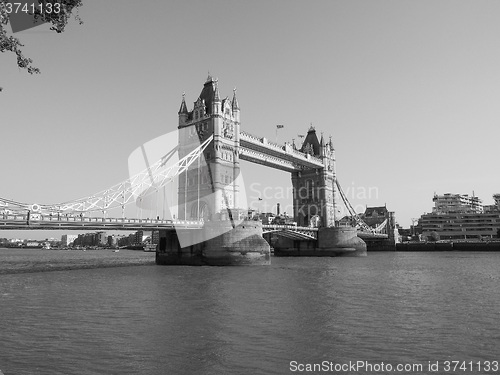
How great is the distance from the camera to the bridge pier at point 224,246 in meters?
45.1

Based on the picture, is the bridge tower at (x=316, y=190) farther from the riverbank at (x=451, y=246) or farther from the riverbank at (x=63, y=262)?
the riverbank at (x=451, y=246)

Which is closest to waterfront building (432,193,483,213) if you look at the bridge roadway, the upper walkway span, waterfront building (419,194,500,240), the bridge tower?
waterfront building (419,194,500,240)

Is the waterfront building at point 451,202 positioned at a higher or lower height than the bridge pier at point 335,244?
higher

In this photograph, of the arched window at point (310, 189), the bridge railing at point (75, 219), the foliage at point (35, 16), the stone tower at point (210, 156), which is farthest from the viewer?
the arched window at point (310, 189)

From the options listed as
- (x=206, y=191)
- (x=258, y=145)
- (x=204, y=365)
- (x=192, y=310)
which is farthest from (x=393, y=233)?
(x=204, y=365)

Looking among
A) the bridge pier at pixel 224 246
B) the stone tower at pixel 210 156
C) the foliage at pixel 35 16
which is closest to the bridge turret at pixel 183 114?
the stone tower at pixel 210 156

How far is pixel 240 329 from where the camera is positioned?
14.8 metres

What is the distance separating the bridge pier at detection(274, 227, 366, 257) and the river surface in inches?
1883

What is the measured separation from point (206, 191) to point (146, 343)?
4219 centimetres

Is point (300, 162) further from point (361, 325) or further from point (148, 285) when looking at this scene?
point (361, 325)

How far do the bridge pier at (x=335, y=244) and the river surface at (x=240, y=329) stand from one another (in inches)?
Result: 1883

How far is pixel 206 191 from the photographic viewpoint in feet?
180

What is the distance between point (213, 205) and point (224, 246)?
366 inches

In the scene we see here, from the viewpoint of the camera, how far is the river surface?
11164mm
